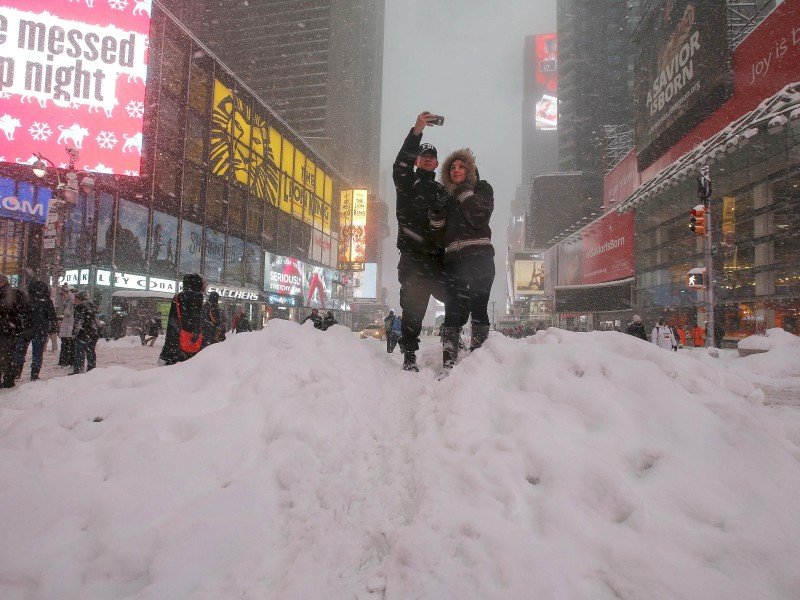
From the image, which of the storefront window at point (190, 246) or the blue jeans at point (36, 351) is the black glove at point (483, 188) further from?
the storefront window at point (190, 246)

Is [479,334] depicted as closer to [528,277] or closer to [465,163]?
[465,163]


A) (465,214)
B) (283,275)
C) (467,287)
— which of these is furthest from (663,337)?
(283,275)

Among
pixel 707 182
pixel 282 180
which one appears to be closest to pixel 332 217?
pixel 282 180

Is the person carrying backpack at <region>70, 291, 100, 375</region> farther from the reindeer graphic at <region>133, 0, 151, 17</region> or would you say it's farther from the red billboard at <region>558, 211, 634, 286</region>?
the red billboard at <region>558, 211, 634, 286</region>

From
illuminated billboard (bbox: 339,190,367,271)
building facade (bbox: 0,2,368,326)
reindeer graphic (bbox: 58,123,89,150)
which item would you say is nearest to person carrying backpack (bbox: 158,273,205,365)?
building facade (bbox: 0,2,368,326)

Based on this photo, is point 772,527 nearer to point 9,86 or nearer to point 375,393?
point 375,393

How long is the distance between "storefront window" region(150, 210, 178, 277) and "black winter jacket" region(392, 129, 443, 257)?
27.7 m

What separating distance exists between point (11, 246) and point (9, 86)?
8.65 meters

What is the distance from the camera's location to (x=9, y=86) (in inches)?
844

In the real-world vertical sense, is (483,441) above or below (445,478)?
above

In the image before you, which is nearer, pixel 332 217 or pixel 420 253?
pixel 420 253

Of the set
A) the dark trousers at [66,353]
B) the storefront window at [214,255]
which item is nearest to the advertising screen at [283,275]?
the storefront window at [214,255]

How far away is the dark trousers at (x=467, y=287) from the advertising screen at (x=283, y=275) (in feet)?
127

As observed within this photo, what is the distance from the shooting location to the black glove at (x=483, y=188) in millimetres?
3795
